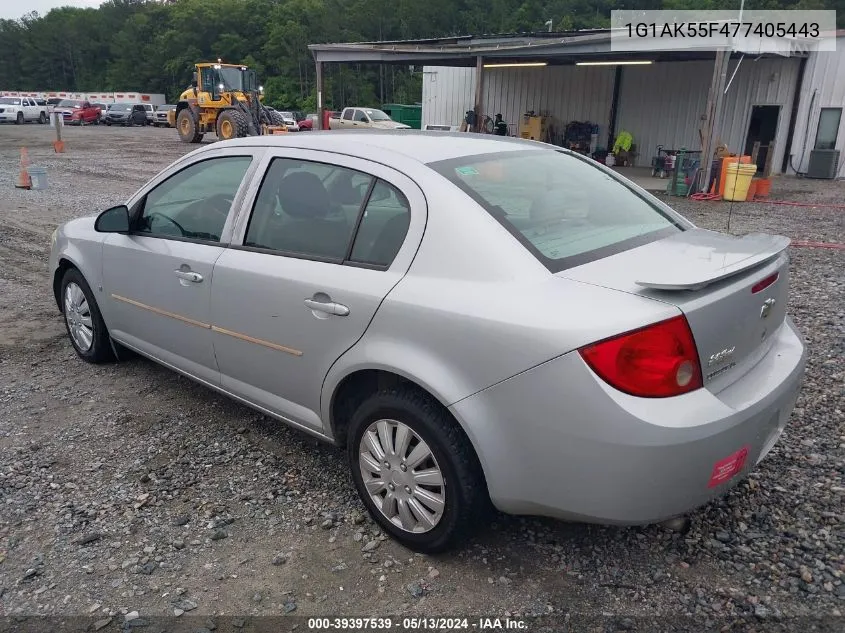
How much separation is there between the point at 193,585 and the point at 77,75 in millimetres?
117217

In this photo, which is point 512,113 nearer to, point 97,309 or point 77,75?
point 97,309

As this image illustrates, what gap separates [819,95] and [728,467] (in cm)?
2089

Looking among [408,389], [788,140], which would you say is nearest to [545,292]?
[408,389]

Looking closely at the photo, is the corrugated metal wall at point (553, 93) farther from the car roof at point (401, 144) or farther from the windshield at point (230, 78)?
the car roof at point (401, 144)

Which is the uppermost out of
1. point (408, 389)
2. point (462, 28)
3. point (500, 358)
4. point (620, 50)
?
point (462, 28)

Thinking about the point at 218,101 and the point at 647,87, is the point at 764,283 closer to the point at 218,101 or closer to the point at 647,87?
the point at 647,87

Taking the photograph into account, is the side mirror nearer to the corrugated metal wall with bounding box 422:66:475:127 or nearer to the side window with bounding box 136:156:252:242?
the side window with bounding box 136:156:252:242

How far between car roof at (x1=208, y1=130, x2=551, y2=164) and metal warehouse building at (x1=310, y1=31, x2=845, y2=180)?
12520 millimetres

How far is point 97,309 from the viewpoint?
14.6 feet

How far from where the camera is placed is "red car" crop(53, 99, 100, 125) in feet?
152

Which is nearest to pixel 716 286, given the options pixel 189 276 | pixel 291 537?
pixel 291 537

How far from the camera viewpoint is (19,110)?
4194cm

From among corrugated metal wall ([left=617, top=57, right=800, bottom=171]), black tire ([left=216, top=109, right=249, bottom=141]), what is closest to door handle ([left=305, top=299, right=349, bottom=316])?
corrugated metal wall ([left=617, top=57, right=800, bottom=171])

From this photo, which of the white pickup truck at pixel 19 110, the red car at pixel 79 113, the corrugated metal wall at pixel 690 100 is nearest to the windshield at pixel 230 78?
the corrugated metal wall at pixel 690 100
